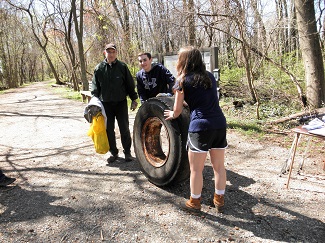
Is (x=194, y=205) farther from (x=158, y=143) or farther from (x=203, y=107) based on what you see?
(x=158, y=143)

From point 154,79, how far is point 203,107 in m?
1.59

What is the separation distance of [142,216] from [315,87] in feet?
19.1

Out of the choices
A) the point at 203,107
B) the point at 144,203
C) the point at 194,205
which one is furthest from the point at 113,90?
the point at 194,205

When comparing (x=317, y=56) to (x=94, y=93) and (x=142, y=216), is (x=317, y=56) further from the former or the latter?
(x=142, y=216)

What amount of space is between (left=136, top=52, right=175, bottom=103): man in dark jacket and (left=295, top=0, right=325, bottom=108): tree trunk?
14.7 ft

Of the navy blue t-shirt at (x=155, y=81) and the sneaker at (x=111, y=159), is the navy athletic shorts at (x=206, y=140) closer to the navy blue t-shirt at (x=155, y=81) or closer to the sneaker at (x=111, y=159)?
the navy blue t-shirt at (x=155, y=81)

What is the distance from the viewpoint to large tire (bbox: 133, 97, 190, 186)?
10.7ft

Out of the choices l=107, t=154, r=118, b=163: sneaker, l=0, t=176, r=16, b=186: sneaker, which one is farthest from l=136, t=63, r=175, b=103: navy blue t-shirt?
l=0, t=176, r=16, b=186: sneaker

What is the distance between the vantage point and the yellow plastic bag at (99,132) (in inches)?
175

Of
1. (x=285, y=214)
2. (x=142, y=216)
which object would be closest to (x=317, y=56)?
(x=285, y=214)

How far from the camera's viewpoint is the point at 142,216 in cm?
305

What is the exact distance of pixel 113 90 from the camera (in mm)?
4484

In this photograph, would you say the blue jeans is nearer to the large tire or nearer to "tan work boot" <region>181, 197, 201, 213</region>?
the large tire

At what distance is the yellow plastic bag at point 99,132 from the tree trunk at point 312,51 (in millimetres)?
5336
